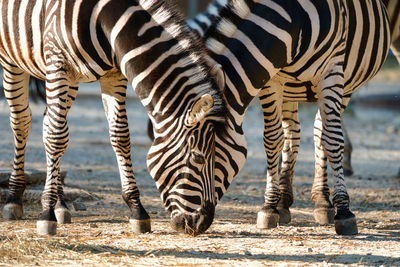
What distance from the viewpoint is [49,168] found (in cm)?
552

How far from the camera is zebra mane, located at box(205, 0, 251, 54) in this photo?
5242 millimetres

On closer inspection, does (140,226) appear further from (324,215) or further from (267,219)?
(324,215)

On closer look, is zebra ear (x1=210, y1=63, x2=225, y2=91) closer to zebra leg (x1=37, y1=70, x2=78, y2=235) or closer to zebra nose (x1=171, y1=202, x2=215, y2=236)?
zebra nose (x1=171, y1=202, x2=215, y2=236)

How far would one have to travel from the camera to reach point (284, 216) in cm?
625

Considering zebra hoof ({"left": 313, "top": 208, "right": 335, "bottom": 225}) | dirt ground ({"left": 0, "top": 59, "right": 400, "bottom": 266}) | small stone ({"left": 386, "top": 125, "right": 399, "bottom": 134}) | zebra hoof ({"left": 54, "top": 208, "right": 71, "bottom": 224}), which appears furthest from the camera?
small stone ({"left": 386, "top": 125, "right": 399, "bottom": 134})

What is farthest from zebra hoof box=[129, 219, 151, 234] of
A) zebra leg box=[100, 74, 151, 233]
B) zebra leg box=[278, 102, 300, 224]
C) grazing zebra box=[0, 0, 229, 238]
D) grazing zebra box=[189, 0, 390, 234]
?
zebra leg box=[278, 102, 300, 224]

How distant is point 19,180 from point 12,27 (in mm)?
1473

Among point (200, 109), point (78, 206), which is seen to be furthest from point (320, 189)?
point (78, 206)

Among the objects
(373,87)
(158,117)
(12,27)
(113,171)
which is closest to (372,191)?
(113,171)

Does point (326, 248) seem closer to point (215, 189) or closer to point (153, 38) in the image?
point (215, 189)

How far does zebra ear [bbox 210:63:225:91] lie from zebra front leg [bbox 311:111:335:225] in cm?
149

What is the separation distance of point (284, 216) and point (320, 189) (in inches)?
16.2

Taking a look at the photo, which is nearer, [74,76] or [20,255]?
[20,255]

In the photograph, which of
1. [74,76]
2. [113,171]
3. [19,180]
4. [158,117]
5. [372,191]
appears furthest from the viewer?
[113,171]
